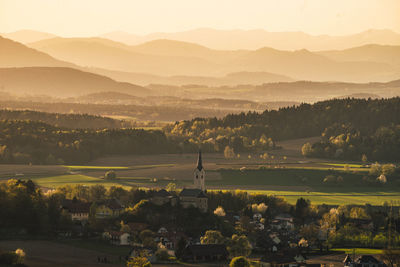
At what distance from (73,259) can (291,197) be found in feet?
187

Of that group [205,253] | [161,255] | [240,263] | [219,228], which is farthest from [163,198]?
[240,263]

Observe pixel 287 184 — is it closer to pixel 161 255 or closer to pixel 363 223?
pixel 363 223

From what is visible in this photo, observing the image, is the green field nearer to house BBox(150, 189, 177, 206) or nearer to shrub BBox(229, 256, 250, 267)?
house BBox(150, 189, 177, 206)

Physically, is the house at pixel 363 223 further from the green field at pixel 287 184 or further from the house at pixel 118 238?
the house at pixel 118 238

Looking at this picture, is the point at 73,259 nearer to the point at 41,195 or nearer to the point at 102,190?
the point at 41,195

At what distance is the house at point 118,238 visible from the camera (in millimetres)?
116312

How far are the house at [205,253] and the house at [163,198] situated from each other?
1965 cm

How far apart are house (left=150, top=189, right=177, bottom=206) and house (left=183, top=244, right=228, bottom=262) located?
19646 millimetres

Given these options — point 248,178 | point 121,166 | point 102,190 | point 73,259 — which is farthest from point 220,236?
point 121,166

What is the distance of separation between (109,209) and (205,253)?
25095mm

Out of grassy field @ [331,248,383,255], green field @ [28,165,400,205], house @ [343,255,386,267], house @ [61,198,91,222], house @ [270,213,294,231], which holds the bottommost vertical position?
grassy field @ [331,248,383,255]

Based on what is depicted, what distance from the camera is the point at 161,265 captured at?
102 metres

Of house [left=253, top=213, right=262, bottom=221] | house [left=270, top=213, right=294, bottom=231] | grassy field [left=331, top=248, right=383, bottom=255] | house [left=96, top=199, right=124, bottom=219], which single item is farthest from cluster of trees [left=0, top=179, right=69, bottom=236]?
grassy field [left=331, top=248, right=383, bottom=255]

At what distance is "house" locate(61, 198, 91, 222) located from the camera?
420 ft
